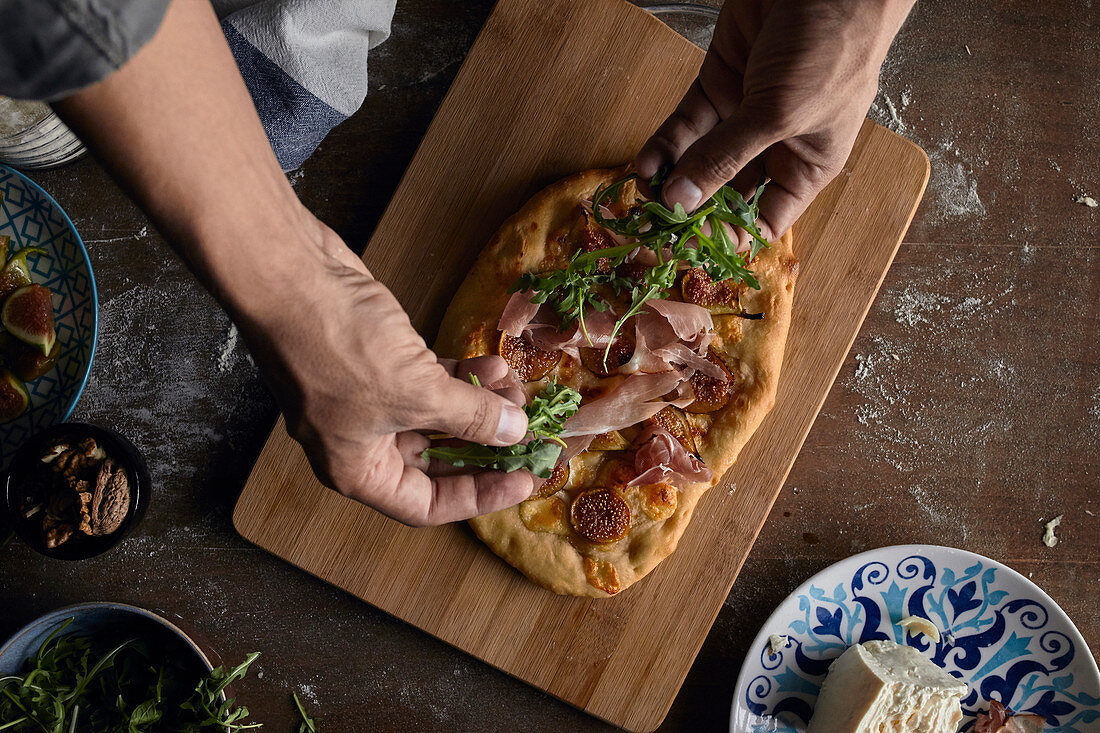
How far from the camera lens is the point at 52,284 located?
274 centimetres

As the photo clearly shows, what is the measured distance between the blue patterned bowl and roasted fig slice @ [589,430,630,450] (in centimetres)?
181

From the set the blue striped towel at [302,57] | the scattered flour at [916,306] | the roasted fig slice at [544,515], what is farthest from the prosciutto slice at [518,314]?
the scattered flour at [916,306]

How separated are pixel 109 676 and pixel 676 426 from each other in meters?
2.20

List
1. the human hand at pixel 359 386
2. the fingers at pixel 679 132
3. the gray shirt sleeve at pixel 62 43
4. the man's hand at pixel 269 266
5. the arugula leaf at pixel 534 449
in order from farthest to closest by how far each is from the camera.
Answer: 1. the fingers at pixel 679 132
2. the arugula leaf at pixel 534 449
3. the human hand at pixel 359 386
4. the man's hand at pixel 269 266
5. the gray shirt sleeve at pixel 62 43

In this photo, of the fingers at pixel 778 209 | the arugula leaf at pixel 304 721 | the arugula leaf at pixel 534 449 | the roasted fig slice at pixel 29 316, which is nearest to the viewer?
the arugula leaf at pixel 534 449

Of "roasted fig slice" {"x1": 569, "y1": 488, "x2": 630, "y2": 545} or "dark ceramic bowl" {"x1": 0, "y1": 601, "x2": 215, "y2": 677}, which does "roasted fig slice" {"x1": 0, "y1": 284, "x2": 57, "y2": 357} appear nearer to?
"dark ceramic bowl" {"x1": 0, "y1": 601, "x2": 215, "y2": 677}

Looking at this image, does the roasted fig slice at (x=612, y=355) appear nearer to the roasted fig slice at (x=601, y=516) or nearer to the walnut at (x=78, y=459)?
the roasted fig slice at (x=601, y=516)

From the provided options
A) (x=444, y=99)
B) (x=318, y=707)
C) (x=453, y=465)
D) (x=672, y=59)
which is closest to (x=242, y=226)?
(x=453, y=465)

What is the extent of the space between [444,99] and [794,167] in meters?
1.26

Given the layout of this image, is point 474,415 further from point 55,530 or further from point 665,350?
point 55,530

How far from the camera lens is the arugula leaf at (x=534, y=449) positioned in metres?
2.30

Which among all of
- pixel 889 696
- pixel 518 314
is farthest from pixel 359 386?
pixel 889 696

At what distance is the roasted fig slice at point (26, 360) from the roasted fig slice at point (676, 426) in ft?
7.00

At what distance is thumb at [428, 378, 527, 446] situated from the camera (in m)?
1.92
